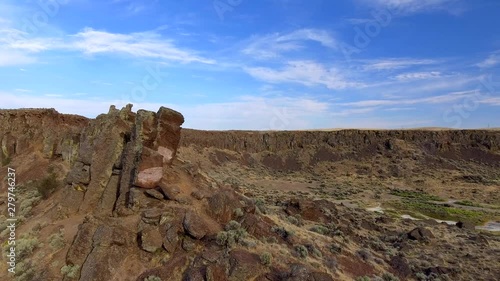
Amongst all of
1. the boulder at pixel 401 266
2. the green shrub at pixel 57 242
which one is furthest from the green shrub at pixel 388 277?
the green shrub at pixel 57 242

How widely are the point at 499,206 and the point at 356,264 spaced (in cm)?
3979

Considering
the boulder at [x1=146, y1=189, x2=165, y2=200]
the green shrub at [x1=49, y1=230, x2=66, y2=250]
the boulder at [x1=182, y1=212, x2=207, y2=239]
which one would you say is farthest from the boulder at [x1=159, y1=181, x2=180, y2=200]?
the green shrub at [x1=49, y1=230, x2=66, y2=250]

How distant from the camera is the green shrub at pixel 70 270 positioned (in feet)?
42.7

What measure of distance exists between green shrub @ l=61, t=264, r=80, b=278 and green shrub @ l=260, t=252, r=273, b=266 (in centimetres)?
677

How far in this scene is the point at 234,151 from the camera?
269 ft

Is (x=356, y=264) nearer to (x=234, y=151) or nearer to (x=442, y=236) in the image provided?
(x=442, y=236)

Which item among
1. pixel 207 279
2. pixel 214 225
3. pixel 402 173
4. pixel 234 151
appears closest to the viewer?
pixel 207 279

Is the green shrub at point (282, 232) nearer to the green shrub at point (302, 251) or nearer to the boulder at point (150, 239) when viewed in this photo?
the green shrub at point (302, 251)

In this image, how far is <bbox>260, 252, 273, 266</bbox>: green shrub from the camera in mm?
14231

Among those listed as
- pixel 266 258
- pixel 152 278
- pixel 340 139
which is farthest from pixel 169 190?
pixel 340 139

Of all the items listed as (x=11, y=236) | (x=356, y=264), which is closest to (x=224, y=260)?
(x=356, y=264)

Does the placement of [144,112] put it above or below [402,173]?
above

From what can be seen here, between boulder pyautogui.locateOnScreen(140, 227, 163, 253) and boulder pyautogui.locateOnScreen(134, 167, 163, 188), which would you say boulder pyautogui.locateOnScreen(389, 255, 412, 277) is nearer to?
boulder pyautogui.locateOnScreen(140, 227, 163, 253)

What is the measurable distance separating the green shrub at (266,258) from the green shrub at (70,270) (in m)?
6.77
